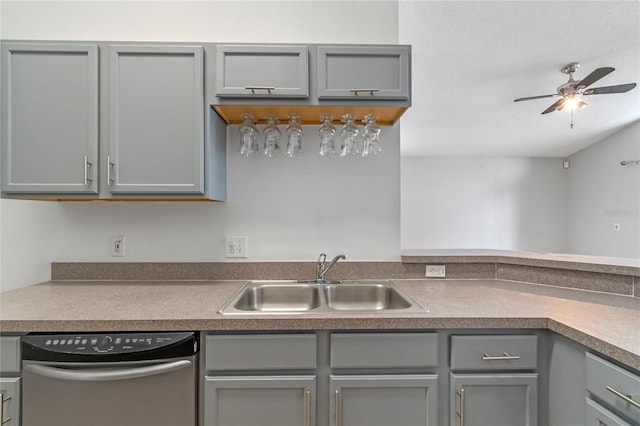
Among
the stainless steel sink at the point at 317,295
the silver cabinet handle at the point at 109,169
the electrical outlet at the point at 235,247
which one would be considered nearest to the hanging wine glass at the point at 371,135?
the stainless steel sink at the point at 317,295

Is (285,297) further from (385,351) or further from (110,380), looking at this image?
(110,380)

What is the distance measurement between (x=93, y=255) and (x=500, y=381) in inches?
83.0

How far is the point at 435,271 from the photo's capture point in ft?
5.78

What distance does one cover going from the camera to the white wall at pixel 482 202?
6164 mm

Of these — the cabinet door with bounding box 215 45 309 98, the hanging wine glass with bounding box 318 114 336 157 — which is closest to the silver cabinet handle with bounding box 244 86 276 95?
the cabinet door with bounding box 215 45 309 98

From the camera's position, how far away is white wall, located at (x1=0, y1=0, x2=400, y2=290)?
5.70ft

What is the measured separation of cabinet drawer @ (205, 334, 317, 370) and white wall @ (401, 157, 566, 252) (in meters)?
5.33

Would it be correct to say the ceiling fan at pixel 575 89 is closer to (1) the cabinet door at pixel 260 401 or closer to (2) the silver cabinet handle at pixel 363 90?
(2) the silver cabinet handle at pixel 363 90

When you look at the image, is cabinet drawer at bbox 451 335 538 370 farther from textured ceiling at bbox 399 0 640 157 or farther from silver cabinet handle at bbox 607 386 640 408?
textured ceiling at bbox 399 0 640 157

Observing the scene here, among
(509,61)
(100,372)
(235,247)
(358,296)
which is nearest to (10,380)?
(100,372)

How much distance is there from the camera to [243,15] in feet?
5.79

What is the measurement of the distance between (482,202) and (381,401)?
238 inches

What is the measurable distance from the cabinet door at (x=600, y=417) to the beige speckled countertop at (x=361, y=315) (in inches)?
6.9

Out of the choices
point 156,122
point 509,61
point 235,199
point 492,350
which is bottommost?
point 492,350
